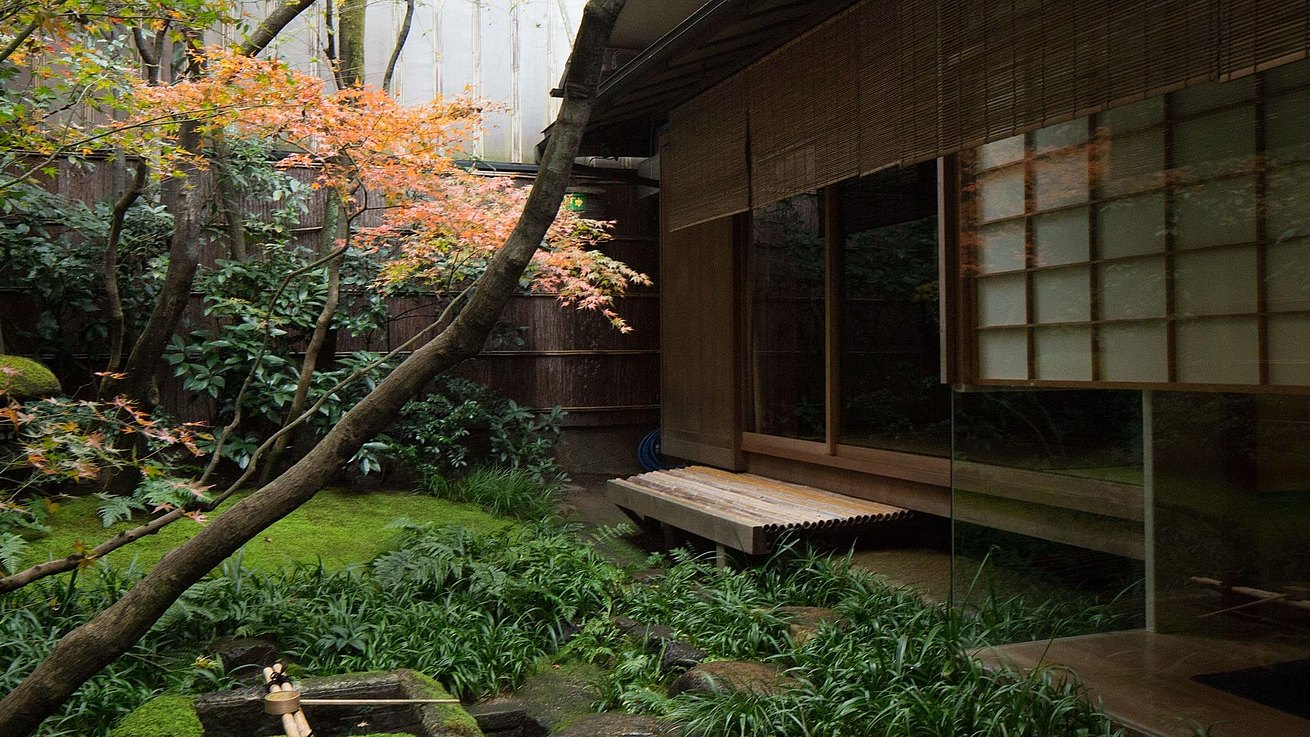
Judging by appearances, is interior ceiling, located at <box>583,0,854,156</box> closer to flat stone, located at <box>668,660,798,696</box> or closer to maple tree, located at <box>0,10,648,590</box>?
maple tree, located at <box>0,10,648,590</box>

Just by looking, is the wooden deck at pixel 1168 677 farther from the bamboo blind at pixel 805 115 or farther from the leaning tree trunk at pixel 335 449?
→ the bamboo blind at pixel 805 115

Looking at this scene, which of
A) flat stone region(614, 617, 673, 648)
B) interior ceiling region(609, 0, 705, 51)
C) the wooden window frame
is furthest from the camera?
interior ceiling region(609, 0, 705, 51)

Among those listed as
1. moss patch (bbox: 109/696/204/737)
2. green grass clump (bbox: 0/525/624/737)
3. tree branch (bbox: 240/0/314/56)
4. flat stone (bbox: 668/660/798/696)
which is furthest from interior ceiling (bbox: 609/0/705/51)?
moss patch (bbox: 109/696/204/737)

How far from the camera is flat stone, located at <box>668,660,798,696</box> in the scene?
12.7ft

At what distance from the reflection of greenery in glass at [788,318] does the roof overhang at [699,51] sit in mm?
1231

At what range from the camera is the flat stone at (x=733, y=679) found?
153 inches

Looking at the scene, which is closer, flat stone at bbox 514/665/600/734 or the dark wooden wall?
flat stone at bbox 514/665/600/734

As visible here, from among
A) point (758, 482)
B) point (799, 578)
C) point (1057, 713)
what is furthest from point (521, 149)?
point (1057, 713)

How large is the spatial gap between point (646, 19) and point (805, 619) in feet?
20.6

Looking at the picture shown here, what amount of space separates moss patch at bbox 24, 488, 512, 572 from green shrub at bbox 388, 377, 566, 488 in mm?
547

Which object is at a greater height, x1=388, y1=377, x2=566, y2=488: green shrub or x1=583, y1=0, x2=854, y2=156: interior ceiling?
x1=583, y1=0, x2=854, y2=156: interior ceiling

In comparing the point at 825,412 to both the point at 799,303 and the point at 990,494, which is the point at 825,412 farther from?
the point at 990,494

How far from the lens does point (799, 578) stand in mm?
5547

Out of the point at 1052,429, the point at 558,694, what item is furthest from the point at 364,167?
the point at 1052,429
